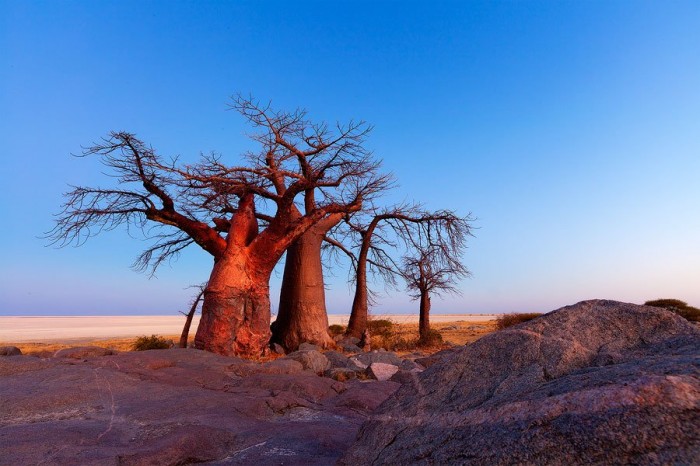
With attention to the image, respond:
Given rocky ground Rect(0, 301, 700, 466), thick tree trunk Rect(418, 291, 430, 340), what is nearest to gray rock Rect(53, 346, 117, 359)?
rocky ground Rect(0, 301, 700, 466)

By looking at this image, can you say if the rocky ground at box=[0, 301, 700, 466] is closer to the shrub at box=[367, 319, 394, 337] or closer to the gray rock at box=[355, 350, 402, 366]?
the gray rock at box=[355, 350, 402, 366]

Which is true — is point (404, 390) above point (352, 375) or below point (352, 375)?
above

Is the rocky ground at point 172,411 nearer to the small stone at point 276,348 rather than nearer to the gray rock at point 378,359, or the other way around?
the gray rock at point 378,359

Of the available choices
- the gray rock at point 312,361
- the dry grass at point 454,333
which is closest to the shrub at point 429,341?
the dry grass at point 454,333

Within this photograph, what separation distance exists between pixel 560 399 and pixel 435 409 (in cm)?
76

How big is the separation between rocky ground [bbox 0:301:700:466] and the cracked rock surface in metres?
0.02

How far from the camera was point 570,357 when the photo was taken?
7.92 ft

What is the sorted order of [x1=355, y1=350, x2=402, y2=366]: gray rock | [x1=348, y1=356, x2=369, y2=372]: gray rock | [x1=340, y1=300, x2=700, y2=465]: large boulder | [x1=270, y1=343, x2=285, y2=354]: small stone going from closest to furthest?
[x1=340, y1=300, x2=700, y2=465]: large boulder < [x1=348, y1=356, x2=369, y2=372]: gray rock < [x1=355, y1=350, x2=402, y2=366]: gray rock < [x1=270, y1=343, x2=285, y2=354]: small stone

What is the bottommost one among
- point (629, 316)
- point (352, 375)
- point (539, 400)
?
point (352, 375)

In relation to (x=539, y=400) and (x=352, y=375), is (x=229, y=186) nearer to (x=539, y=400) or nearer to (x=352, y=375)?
(x=352, y=375)

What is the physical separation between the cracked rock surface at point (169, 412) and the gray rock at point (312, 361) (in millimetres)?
1152

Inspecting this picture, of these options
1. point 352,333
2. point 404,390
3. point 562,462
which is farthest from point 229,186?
point 562,462

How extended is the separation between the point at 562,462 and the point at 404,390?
1.32 m

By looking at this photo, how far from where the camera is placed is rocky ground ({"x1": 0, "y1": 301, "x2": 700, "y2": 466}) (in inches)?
63.8
